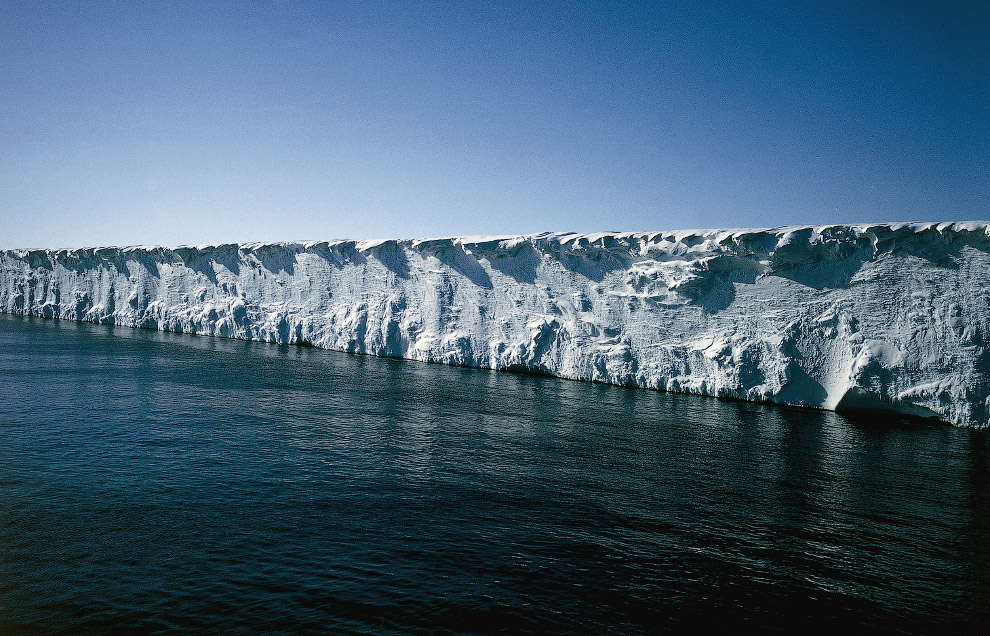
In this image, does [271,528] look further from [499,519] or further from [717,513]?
[717,513]

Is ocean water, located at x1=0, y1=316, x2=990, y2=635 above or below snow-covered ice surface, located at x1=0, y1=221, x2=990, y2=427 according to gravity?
below

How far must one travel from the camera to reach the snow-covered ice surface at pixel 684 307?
10.5m

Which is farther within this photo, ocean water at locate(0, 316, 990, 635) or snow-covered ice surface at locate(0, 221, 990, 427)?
snow-covered ice surface at locate(0, 221, 990, 427)

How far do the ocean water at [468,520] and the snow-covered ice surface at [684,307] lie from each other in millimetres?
1238

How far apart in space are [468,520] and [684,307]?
8766 mm

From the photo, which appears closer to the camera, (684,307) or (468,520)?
(468,520)

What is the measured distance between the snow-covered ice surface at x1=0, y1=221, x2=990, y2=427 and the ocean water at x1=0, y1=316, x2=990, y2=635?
4.06 ft

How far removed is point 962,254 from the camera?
406 inches

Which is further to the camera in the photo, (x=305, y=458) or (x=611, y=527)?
(x=305, y=458)

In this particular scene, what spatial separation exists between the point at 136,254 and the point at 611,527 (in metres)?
24.4

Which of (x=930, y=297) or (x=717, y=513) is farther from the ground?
(x=930, y=297)

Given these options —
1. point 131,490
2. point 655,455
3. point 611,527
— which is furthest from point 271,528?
point 655,455

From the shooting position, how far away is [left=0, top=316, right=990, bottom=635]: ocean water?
3930 millimetres

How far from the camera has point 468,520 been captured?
17.6 feet
